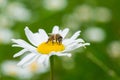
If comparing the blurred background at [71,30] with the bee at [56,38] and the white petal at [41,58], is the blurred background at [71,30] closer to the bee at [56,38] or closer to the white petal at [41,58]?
the bee at [56,38]

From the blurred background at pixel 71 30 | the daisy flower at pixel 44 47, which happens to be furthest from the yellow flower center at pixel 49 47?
the blurred background at pixel 71 30

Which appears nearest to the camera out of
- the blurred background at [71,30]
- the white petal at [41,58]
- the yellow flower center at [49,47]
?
the white petal at [41,58]

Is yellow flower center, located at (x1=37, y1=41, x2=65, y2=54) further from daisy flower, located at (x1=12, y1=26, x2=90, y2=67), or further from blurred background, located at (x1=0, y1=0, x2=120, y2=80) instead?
blurred background, located at (x1=0, y1=0, x2=120, y2=80)

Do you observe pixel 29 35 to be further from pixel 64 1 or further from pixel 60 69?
pixel 64 1

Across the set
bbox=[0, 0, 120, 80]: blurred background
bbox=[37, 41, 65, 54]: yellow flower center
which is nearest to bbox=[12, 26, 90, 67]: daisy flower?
bbox=[37, 41, 65, 54]: yellow flower center

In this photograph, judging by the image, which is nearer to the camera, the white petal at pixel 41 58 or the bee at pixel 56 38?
the white petal at pixel 41 58

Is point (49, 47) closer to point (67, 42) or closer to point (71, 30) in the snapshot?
point (67, 42)
